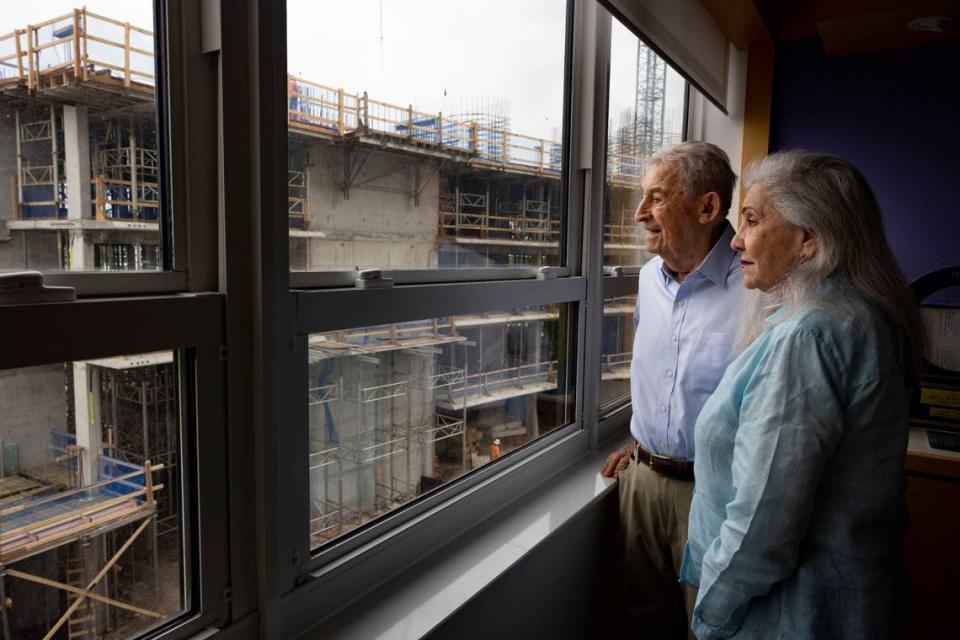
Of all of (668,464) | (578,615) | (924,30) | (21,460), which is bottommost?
(578,615)

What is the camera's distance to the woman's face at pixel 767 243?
1.18m

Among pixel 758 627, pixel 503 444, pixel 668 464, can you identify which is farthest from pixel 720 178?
pixel 758 627

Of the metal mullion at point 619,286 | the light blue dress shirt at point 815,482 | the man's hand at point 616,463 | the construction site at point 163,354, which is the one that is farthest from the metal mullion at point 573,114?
the light blue dress shirt at point 815,482

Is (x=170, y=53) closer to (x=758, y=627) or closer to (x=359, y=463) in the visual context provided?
(x=359, y=463)

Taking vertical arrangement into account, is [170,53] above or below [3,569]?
above

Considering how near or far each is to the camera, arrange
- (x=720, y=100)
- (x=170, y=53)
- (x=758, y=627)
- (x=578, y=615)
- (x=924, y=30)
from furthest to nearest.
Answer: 1. (x=720, y=100)
2. (x=924, y=30)
3. (x=578, y=615)
4. (x=758, y=627)
5. (x=170, y=53)

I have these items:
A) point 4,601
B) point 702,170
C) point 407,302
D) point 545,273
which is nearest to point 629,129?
point 702,170

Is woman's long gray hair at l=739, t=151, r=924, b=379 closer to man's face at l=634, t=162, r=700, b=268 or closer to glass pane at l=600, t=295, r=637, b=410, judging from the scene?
man's face at l=634, t=162, r=700, b=268

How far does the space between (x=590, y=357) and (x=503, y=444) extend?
510mm

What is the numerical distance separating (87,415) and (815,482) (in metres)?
1.14

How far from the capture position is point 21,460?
0.79 metres

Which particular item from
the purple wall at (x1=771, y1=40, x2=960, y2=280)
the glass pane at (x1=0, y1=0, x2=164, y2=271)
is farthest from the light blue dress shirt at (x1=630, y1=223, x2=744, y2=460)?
the purple wall at (x1=771, y1=40, x2=960, y2=280)

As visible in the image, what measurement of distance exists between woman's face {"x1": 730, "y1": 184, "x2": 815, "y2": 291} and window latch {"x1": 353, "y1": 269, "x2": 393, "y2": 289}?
723 millimetres

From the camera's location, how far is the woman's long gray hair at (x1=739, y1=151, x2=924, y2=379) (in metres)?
1.11
